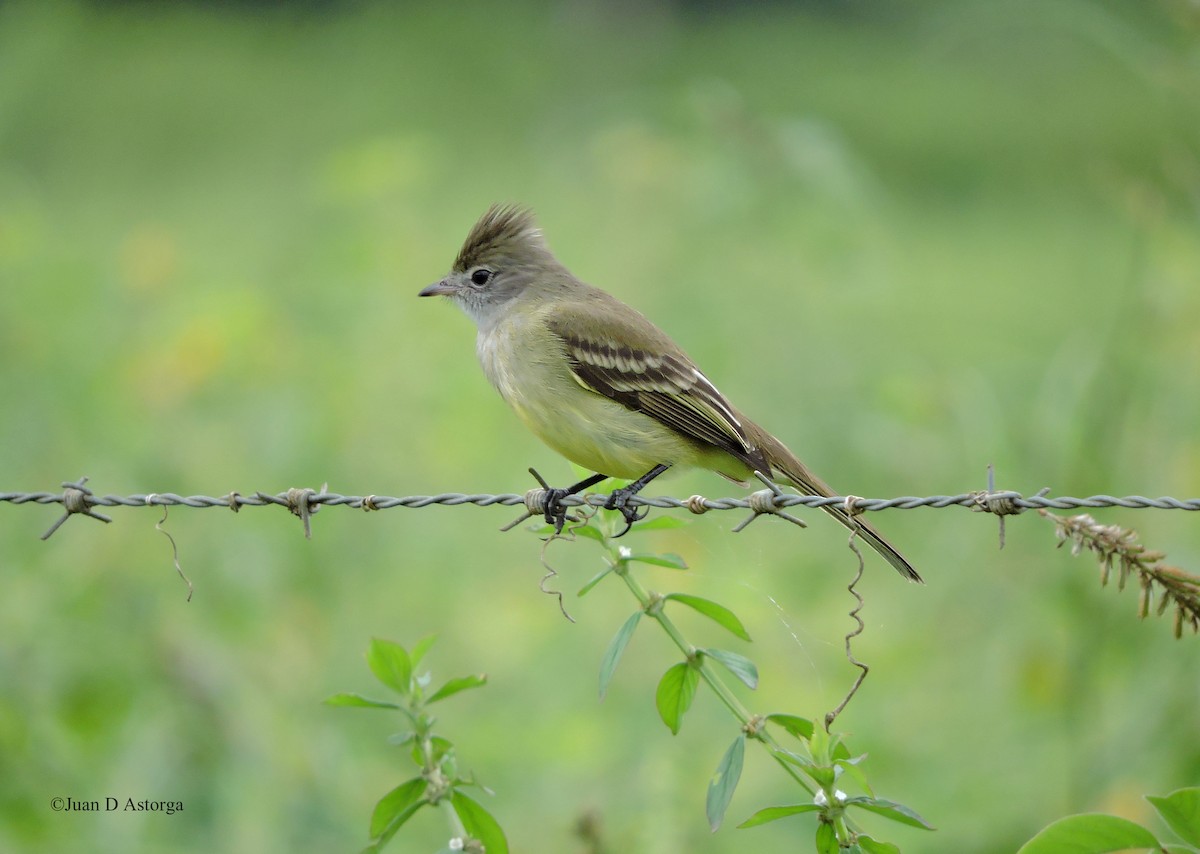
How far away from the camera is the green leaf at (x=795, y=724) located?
2.47 metres

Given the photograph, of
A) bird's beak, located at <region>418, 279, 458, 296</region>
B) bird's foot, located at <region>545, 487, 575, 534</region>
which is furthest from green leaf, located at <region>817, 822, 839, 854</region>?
bird's beak, located at <region>418, 279, 458, 296</region>

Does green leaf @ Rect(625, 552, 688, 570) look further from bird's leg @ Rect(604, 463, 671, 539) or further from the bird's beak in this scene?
the bird's beak

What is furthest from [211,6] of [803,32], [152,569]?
[152,569]

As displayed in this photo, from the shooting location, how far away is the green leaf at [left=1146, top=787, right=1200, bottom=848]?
214cm

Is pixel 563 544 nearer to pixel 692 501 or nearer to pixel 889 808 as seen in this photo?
pixel 692 501

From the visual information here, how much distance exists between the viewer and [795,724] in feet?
8.16

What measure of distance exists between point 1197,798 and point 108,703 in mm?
3462

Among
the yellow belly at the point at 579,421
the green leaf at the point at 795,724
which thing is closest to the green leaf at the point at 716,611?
the green leaf at the point at 795,724

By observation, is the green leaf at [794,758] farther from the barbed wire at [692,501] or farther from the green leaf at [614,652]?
the barbed wire at [692,501]

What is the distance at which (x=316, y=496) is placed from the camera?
10.9 ft

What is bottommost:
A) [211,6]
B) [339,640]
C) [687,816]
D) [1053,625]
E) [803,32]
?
[687,816]

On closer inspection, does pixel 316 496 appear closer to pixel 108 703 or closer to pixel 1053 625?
pixel 108 703

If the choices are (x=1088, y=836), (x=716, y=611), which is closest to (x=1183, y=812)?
(x=1088, y=836)

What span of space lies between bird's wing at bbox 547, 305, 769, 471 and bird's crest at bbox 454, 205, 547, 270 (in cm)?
65
